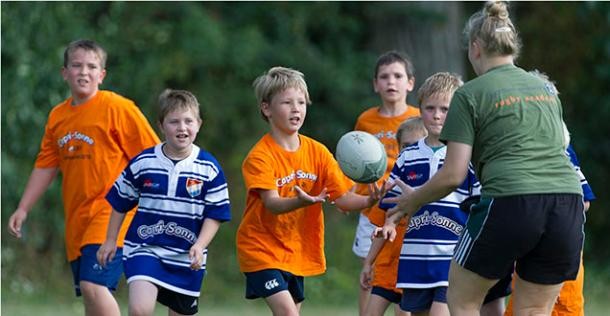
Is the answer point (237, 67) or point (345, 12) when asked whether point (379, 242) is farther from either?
point (345, 12)

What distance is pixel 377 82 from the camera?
321 inches

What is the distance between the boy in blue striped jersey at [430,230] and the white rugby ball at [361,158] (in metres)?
0.24

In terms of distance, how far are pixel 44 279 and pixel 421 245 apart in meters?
→ 8.68

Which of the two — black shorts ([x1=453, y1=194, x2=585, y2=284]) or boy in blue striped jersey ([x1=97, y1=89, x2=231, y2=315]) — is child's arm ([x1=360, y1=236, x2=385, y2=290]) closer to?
boy in blue striped jersey ([x1=97, y1=89, x2=231, y2=315])

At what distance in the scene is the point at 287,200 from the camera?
6.34 meters

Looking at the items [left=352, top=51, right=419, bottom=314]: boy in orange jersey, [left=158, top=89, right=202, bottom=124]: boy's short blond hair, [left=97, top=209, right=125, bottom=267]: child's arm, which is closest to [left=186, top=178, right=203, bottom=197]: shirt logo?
[left=158, top=89, right=202, bottom=124]: boy's short blond hair

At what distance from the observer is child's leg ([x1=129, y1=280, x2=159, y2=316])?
20.9 ft

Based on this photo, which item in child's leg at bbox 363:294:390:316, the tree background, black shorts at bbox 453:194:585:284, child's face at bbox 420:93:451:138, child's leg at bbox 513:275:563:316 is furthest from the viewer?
the tree background

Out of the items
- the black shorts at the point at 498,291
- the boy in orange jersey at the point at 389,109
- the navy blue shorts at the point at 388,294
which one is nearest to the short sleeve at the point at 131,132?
the boy in orange jersey at the point at 389,109

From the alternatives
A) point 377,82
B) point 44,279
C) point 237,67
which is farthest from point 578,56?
point 377,82

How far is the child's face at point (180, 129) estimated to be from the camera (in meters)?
6.57

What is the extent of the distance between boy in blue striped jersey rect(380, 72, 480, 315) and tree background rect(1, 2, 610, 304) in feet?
21.9

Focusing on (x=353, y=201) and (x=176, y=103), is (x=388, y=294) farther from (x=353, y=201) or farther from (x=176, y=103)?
(x=176, y=103)

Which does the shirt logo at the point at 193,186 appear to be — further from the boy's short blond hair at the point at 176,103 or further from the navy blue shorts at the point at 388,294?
the navy blue shorts at the point at 388,294
